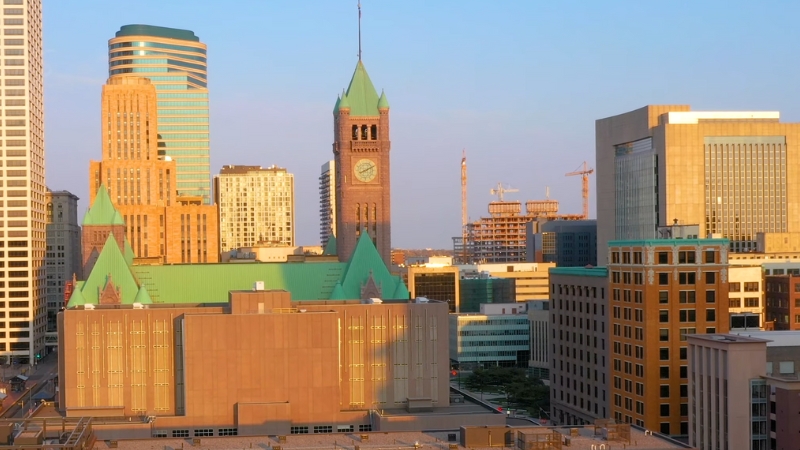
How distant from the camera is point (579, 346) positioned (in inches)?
5022

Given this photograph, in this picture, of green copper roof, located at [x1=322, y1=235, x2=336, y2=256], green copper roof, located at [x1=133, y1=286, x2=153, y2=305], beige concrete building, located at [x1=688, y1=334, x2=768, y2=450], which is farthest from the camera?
green copper roof, located at [x1=322, y1=235, x2=336, y2=256]

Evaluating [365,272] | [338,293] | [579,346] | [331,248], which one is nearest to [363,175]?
[331,248]

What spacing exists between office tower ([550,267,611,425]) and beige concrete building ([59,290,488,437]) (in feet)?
58.5

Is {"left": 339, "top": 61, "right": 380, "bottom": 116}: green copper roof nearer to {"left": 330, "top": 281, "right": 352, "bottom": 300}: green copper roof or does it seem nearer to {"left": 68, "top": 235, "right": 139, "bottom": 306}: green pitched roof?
{"left": 330, "top": 281, "right": 352, "bottom": 300}: green copper roof

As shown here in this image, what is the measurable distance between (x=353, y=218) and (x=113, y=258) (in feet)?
129

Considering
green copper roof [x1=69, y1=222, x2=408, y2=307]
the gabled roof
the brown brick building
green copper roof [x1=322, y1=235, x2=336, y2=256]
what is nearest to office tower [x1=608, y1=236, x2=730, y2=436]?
green copper roof [x1=69, y1=222, x2=408, y2=307]

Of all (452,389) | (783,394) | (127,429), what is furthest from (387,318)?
(783,394)

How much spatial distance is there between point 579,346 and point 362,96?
60119 millimetres

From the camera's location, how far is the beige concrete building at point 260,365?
104m

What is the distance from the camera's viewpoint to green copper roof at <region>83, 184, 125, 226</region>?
177250 mm

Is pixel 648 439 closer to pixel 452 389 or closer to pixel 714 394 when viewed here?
pixel 714 394

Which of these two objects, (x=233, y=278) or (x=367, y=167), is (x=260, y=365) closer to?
(x=233, y=278)

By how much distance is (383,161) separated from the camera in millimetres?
169750

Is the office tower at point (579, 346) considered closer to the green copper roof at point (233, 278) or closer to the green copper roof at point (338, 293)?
the green copper roof at point (233, 278)
